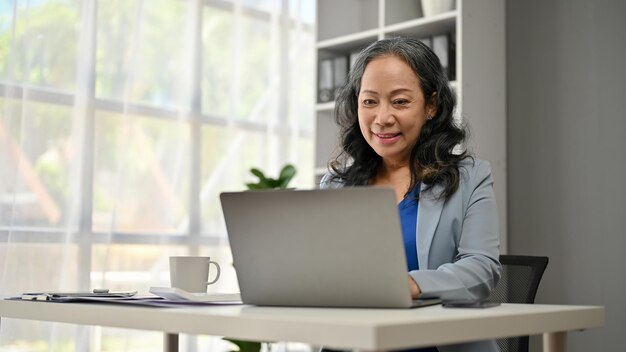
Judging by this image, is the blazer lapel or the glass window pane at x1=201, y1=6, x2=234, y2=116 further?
the glass window pane at x1=201, y1=6, x2=234, y2=116

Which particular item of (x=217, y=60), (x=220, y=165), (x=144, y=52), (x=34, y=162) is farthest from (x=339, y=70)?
(x=34, y=162)

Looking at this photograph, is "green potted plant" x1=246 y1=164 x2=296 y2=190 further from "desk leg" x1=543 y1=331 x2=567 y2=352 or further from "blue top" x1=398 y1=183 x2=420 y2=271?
"desk leg" x1=543 y1=331 x2=567 y2=352

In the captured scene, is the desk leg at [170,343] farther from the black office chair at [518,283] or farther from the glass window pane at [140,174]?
the glass window pane at [140,174]

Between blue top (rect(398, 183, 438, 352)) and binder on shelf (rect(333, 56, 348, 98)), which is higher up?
binder on shelf (rect(333, 56, 348, 98))

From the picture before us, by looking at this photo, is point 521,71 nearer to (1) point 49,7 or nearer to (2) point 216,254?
(2) point 216,254

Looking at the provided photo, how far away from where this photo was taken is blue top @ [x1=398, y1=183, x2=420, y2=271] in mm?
1718

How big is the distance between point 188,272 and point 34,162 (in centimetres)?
176

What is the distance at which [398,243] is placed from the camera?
1.10 meters

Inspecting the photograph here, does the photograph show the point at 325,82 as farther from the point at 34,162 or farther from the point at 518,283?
the point at 518,283

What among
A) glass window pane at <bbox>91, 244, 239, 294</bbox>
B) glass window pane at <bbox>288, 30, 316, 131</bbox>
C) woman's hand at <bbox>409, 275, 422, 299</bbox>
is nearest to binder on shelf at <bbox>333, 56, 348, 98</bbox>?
glass window pane at <bbox>288, 30, 316, 131</bbox>

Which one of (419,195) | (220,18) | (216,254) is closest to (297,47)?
(220,18)

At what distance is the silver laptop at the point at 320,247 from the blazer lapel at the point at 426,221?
1.35 feet

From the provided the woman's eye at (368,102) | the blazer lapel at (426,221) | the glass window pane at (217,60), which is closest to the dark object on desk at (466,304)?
the blazer lapel at (426,221)

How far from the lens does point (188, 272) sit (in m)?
1.60
